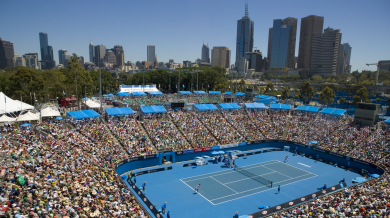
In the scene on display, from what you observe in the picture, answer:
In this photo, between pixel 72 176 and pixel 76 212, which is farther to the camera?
pixel 72 176

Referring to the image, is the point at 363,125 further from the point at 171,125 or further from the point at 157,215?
the point at 157,215

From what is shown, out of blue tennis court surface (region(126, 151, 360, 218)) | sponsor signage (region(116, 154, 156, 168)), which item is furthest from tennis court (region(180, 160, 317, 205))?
sponsor signage (region(116, 154, 156, 168))

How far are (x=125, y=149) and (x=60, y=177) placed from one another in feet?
45.7

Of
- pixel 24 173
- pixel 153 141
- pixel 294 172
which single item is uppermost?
pixel 24 173

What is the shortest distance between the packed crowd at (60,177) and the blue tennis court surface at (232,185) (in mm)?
4646

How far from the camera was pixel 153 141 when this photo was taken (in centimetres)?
3766

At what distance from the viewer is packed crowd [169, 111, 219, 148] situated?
40106 mm

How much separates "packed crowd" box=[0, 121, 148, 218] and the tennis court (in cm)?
902

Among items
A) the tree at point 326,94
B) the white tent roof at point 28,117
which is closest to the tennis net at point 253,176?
the white tent roof at point 28,117

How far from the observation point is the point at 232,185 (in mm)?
29375

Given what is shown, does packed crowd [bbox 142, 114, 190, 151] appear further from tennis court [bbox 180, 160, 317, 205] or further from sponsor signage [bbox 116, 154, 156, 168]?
tennis court [bbox 180, 160, 317, 205]

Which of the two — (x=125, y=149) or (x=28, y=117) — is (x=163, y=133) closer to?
(x=125, y=149)

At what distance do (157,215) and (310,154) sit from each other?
30.2 metres

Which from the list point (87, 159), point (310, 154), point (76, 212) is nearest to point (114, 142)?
point (87, 159)
